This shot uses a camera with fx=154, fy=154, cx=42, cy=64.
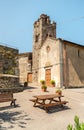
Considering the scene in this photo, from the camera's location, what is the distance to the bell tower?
29172mm

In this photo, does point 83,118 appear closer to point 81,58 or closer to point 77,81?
point 77,81

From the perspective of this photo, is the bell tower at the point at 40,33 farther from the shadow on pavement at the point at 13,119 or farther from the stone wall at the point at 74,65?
the shadow on pavement at the point at 13,119

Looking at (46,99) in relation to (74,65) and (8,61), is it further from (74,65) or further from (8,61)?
(74,65)

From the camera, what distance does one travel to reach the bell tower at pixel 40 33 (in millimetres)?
29172

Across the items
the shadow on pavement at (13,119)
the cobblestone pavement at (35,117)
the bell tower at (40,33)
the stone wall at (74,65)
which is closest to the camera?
the cobblestone pavement at (35,117)

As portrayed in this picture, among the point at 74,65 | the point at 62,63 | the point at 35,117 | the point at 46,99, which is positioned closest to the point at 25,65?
the point at 62,63

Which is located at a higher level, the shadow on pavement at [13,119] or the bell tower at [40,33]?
the bell tower at [40,33]

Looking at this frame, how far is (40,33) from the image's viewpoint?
29719 millimetres

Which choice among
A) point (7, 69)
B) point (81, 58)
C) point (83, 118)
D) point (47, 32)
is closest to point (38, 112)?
point (83, 118)

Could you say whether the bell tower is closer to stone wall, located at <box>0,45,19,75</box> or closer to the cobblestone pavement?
stone wall, located at <box>0,45,19,75</box>

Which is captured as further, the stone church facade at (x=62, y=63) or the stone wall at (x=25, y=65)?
the stone wall at (x=25, y=65)

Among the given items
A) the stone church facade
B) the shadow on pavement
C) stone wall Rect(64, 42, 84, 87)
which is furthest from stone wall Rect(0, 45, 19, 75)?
the shadow on pavement

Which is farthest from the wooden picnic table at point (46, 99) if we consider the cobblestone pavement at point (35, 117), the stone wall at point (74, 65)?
the stone wall at point (74, 65)

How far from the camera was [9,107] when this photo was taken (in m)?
9.85
